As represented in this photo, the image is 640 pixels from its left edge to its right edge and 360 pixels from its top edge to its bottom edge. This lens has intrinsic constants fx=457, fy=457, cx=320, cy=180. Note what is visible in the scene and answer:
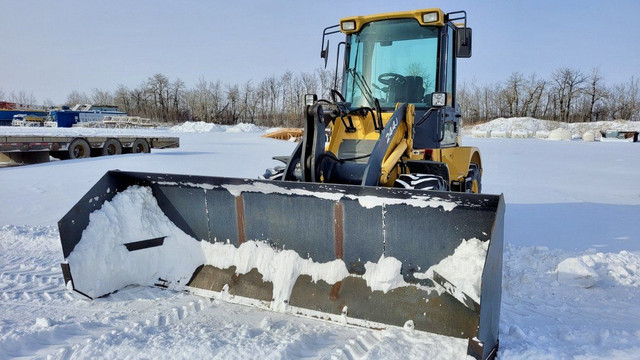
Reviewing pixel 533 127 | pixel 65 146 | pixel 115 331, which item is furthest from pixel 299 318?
pixel 533 127

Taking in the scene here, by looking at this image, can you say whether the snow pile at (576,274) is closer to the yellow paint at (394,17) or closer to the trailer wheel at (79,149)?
the yellow paint at (394,17)

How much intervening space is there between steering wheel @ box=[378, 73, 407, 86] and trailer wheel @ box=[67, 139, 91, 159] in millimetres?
14285

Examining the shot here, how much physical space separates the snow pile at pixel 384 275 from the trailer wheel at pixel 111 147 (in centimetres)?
1659

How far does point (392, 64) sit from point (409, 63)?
19 centimetres

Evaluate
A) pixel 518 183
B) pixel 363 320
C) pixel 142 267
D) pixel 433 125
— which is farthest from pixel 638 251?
pixel 518 183

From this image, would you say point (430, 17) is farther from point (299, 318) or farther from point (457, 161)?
point (299, 318)

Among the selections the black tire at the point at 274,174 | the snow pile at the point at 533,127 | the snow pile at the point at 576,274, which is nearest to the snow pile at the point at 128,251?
the black tire at the point at 274,174

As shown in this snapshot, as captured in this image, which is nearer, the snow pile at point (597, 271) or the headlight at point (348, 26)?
the snow pile at point (597, 271)

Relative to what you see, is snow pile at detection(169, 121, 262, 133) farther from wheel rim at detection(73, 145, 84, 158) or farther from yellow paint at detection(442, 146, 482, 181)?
yellow paint at detection(442, 146, 482, 181)

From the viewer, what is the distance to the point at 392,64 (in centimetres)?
521

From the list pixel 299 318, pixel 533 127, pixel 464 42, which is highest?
pixel 464 42

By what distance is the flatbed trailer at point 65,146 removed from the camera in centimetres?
1414

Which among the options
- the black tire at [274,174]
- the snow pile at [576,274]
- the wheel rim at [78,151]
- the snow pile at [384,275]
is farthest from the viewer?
the wheel rim at [78,151]

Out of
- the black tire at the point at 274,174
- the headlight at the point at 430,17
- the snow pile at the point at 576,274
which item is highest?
the headlight at the point at 430,17
